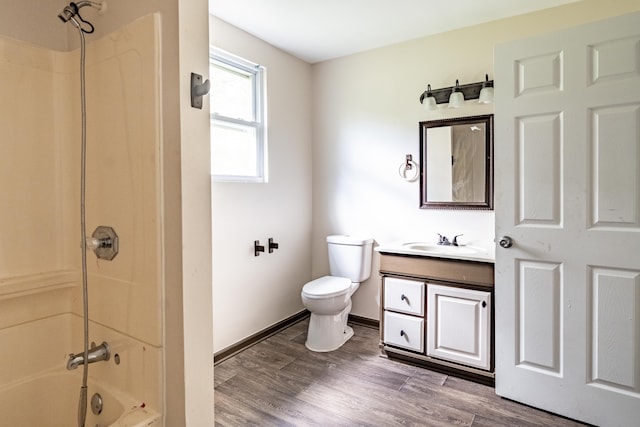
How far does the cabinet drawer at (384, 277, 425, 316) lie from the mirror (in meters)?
0.72

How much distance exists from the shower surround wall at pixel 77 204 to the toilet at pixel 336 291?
1525 mm

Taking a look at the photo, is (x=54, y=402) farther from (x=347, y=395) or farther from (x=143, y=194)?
(x=347, y=395)

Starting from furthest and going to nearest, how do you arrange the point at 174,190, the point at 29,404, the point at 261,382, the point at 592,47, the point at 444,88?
the point at 444,88 → the point at 261,382 → the point at 592,47 → the point at 29,404 → the point at 174,190

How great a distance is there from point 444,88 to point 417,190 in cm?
83

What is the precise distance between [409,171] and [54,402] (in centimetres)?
262

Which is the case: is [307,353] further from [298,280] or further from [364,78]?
[364,78]

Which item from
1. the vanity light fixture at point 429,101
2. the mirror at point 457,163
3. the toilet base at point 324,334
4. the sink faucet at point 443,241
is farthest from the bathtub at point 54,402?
the vanity light fixture at point 429,101

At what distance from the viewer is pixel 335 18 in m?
2.48

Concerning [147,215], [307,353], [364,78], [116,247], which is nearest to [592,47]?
[364,78]

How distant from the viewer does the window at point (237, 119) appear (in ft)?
8.36

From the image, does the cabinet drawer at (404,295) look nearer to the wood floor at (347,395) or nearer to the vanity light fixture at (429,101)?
the wood floor at (347,395)

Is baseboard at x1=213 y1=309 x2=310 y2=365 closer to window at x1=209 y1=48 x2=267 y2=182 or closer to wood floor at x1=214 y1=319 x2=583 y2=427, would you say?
wood floor at x1=214 y1=319 x2=583 y2=427

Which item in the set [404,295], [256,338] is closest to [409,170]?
[404,295]

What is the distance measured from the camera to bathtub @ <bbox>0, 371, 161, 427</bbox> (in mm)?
1237
